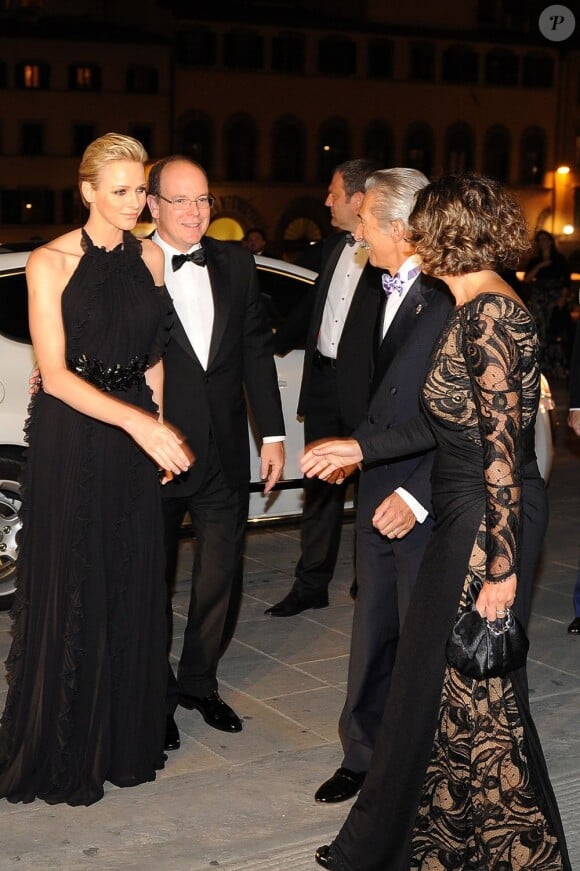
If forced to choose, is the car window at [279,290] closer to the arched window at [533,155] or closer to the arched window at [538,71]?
the arched window at [533,155]

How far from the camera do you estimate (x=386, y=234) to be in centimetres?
454

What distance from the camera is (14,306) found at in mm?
7254

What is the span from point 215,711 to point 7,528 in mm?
2206

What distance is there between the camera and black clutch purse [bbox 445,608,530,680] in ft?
12.0

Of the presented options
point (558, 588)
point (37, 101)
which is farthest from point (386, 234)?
point (37, 101)

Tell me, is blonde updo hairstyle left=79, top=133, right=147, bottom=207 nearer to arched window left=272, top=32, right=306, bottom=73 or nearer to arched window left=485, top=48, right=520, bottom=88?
arched window left=272, top=32, right=306, bottom=73

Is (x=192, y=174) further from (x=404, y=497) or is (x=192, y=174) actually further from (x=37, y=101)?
(x=37, y=101)

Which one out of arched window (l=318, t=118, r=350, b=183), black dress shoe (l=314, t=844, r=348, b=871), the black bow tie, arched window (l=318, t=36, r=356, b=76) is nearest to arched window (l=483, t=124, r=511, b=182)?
arched window (l=318, t=118, r=350, b=183)

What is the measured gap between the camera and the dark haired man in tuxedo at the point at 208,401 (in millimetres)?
5238

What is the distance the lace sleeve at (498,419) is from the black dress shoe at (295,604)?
11.9 ft

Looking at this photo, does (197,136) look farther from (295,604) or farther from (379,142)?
(295,604)

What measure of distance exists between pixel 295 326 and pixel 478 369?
3.83m

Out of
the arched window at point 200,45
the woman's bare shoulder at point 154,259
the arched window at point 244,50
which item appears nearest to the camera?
the woman's bare shoulder at point 154,259

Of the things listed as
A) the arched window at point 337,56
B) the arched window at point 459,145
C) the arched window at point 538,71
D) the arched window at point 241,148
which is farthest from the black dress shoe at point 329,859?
the arched window at point 538,71
